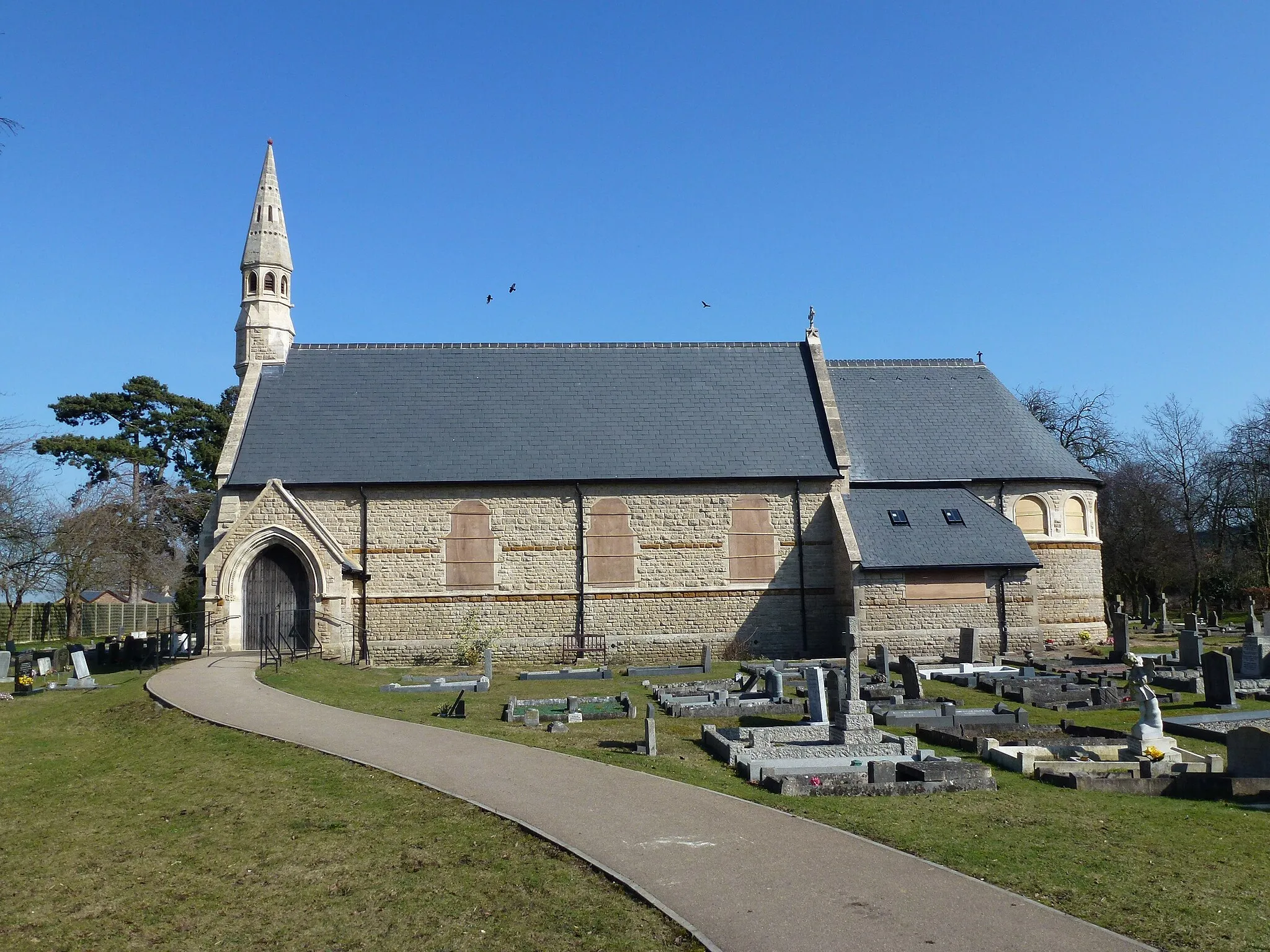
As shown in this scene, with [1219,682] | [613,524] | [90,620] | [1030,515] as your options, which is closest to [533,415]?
[613,524]

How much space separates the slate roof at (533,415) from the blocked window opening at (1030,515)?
20.1 feet

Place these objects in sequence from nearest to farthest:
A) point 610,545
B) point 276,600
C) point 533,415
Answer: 1. point 276,600
2. point 610,545
3. point 533,415

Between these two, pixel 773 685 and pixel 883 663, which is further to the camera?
pixel 883 663

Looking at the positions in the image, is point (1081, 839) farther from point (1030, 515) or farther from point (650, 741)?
point (1030, 515)

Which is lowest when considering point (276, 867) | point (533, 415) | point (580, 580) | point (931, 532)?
point (276, 867)

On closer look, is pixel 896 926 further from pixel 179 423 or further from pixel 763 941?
pixel 179 423

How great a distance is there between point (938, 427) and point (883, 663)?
37.8 feet

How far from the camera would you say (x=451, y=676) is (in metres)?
22.9

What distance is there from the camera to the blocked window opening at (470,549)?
88.3 ft

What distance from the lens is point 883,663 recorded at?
22.0 m

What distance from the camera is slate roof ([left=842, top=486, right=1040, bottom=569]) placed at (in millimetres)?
26469

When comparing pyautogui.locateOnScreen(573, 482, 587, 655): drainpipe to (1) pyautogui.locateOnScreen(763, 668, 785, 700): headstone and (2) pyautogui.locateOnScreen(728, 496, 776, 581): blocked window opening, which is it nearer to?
Answer: (2) pyautogui.locateOnScreen(728, 496, 776, 581): blocked window opening

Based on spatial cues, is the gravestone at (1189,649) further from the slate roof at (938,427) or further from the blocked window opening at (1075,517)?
the slate roof at (938,427)

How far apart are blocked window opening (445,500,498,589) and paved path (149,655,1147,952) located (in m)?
12.7
